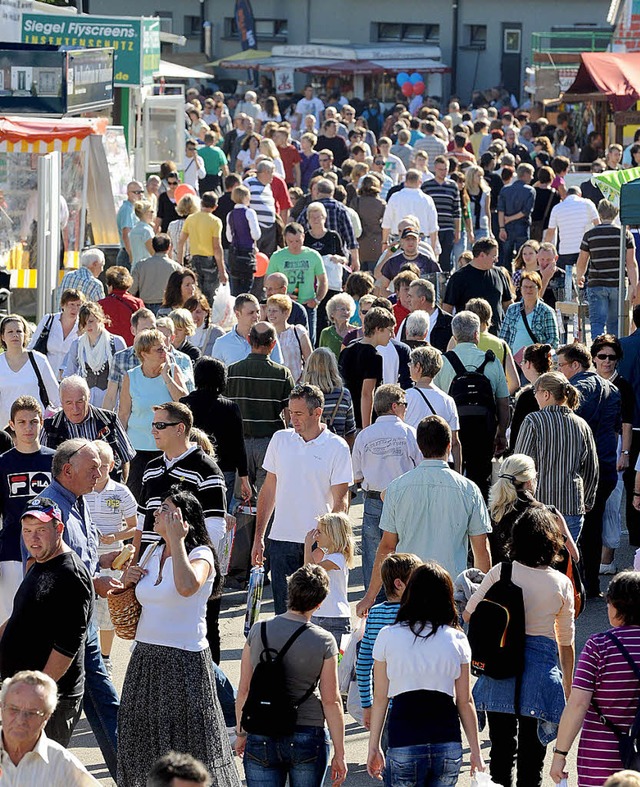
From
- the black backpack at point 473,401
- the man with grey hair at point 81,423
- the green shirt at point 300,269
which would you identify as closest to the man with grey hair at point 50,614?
the man with grey hair at point 81,423

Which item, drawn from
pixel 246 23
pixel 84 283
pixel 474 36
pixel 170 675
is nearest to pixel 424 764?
pixel 170 675

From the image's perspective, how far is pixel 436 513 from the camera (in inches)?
280

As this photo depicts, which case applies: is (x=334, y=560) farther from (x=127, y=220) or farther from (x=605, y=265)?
(x=127, y=220)

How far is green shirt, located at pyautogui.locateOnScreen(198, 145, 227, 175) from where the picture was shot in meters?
23.1

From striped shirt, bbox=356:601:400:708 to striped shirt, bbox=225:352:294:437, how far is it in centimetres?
319

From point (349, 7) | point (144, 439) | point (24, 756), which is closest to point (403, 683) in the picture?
point (24, 756)

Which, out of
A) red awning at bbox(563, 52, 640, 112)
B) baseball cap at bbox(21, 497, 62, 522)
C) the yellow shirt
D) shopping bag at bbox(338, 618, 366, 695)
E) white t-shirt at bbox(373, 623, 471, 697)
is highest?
red awning at bbox(563, 52, 640, 112)

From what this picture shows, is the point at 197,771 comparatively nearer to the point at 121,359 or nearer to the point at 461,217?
the point at 121,359

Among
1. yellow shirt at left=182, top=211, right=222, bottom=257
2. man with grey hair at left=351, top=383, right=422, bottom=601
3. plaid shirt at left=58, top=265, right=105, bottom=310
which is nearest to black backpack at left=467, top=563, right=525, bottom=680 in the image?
man with grey hair at left=351, top=383, right=422, bottom=601

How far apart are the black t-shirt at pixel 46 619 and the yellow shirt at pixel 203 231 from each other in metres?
9.94

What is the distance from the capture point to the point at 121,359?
9531 millimetres

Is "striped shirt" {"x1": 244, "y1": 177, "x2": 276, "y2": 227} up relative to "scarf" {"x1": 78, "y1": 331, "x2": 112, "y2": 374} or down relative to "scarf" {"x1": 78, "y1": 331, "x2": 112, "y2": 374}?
up

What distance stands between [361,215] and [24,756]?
12.5m

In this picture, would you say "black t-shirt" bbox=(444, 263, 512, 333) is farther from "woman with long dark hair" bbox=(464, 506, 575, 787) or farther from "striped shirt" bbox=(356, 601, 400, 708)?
"striped shirt" bbox=(356, 601, 400, 708)
